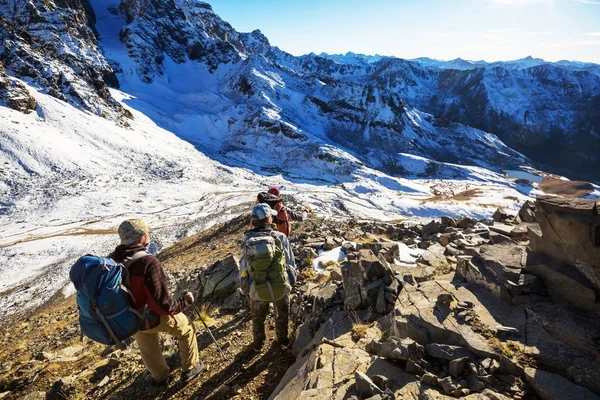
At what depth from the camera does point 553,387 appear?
353 centimetres

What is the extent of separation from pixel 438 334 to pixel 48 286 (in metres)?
26.9

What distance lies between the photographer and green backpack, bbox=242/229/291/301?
5430mm

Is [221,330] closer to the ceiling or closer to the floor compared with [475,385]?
closer to the floor

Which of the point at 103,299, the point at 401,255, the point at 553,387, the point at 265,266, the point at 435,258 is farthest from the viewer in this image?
the point at 401,255

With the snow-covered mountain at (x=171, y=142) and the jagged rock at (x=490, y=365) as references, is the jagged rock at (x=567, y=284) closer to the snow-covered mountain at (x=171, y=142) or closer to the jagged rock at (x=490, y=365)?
the jagged rock at (x=490, y=365)

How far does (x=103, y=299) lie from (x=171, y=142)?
83.3 meters

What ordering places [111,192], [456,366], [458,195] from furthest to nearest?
1. [458,195]
2. [111,192]
3. [456,366]

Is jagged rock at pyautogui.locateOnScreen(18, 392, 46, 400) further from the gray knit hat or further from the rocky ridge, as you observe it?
the gray knit hat

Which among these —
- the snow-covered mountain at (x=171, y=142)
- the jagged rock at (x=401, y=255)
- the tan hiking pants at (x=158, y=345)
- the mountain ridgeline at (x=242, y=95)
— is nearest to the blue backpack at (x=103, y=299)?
the tan hiking pants at (x=158, y=345)

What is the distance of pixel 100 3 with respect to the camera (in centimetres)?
14962

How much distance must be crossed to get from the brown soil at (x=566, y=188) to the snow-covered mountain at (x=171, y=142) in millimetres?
11228

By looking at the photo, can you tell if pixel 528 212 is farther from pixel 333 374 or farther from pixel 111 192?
pixel 111 192

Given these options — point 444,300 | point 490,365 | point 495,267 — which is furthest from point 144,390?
point 495,267

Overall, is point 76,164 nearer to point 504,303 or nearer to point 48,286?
point 48,286
